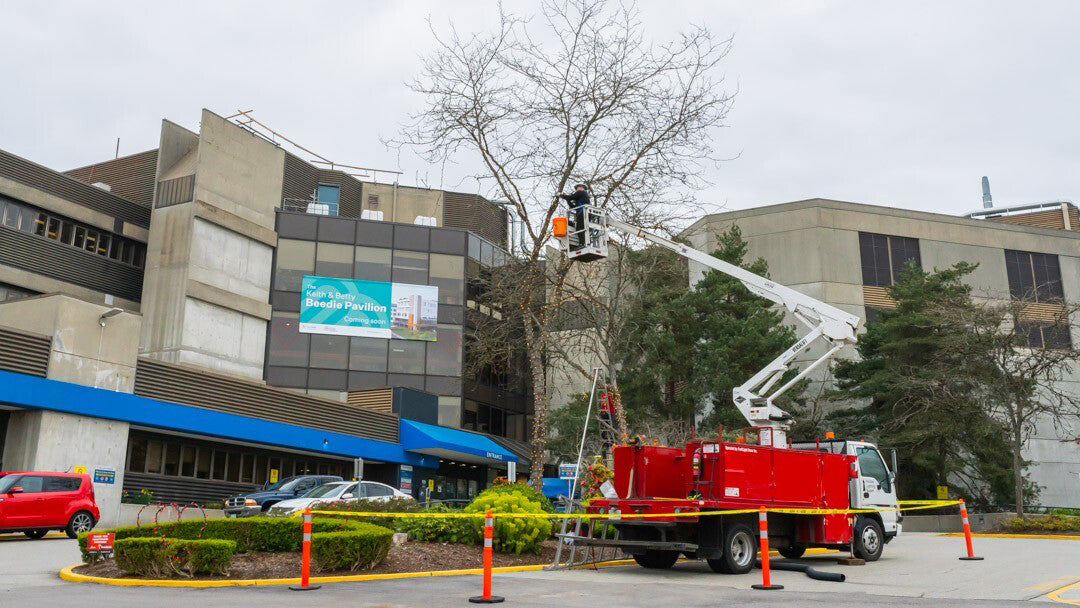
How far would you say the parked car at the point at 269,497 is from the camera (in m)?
23.1

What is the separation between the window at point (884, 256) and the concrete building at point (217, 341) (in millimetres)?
19450

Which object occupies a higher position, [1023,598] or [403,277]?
[403,277]

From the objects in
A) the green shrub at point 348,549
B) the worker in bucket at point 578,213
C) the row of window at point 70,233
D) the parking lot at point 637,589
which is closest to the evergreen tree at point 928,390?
the parking lot at point 637,589

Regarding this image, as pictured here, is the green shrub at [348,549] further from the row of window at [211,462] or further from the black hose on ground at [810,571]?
the row of window at [211,462]

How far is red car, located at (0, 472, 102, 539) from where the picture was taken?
19.1 m

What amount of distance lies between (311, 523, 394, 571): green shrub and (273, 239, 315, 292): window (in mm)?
31824

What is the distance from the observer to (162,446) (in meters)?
29.3

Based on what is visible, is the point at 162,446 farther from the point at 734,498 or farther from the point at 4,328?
the point at 734,498

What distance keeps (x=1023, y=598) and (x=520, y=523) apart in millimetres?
8185

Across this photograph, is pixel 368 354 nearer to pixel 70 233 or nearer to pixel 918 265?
pixel 70 233

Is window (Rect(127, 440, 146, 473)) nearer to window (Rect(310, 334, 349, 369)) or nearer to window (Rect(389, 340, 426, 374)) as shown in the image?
window (Rect(310, 334, 349, 369))

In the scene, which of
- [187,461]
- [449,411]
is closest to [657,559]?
[187,461]

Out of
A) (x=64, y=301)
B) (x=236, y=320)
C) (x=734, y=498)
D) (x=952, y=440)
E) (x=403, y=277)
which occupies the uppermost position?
(x=403, y=277)

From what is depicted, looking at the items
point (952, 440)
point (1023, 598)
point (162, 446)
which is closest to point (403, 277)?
point (162, 446)
